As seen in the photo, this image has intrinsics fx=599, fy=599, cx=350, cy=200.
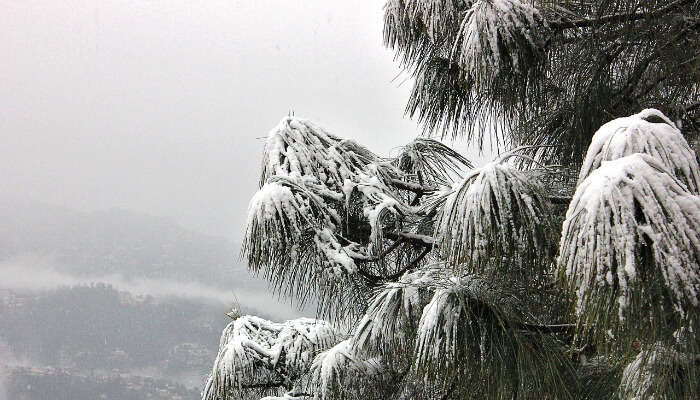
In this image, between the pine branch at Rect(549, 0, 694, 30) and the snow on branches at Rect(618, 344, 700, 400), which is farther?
the pine branch at Rect(549, 0, 694, 30)

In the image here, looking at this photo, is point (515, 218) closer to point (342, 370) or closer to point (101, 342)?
point (342, 370)

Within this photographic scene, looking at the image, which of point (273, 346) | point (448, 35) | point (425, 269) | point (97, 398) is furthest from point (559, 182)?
point (97, 398)

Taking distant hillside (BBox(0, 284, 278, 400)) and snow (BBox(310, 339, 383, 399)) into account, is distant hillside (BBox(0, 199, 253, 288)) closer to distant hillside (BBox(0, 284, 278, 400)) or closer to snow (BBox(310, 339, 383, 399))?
distant hillside (BBox(0, 284, 278, 400))

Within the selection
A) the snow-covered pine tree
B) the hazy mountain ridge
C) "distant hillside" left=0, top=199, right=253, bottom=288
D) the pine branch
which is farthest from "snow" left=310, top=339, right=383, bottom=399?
"distant hillside" left=0, top=199, right=253, bottom=288

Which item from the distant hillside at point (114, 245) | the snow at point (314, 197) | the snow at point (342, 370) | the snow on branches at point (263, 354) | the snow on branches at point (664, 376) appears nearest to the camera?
the snow on branches at point (664, 376)

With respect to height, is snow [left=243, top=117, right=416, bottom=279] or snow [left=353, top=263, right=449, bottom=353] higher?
snow [left=243, top=117, right=416, bottom=279]

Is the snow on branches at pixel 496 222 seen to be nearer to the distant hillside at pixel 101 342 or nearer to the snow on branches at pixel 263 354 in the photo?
the snow on branches at pixel 263 354

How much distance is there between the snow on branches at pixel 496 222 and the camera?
0.87 metres

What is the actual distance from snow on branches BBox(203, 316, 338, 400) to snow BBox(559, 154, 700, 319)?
5.18ft

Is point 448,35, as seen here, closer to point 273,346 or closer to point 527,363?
point 527,363

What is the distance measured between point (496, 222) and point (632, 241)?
310mm

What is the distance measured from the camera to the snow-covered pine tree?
603 millimetres

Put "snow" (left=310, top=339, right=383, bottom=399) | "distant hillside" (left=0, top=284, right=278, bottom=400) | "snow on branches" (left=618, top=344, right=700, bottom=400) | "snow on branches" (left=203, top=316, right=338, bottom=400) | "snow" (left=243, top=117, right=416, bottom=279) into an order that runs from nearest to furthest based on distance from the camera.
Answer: "snow on branches" (left=618, top=344, right=700, bottom=400)
"snow" (left=243, top=117, right=416, bottom=279)
"snow" (left=310, top=339, right=383, bottom=399)
"snow on branches" (left=203, top=316, right=338, bottom=400)
"distant hillside" (left=0, top=284, right=278, bottom=400)

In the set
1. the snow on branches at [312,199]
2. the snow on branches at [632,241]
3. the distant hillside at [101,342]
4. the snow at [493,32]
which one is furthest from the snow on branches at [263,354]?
the distant hillside at [101,342]
